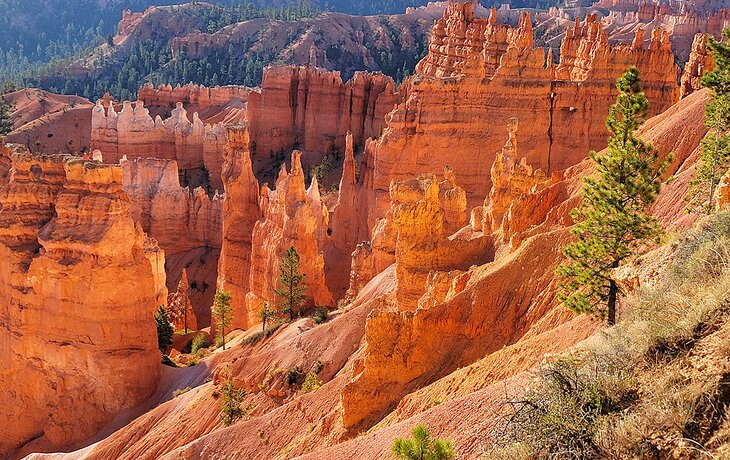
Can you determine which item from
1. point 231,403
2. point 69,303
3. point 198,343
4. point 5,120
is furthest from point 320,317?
point 5,120

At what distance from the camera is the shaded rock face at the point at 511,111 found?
3756 cm

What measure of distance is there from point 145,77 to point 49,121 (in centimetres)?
4547

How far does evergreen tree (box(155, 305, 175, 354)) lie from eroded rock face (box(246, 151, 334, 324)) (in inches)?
143

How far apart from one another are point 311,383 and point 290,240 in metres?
13.0

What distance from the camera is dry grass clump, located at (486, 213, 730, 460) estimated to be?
7398 millimetres

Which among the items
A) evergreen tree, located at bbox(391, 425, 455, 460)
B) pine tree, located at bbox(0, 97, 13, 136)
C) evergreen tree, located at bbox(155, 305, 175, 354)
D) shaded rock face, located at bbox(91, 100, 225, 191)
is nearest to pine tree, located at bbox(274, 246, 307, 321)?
evergreen tree, located at bbox(155, 305, 175, 354)

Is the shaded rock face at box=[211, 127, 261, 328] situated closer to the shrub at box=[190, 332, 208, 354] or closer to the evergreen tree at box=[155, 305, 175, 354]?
the shrub at box=[190, 332, 208, 354]

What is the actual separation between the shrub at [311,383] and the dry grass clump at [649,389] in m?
12.7

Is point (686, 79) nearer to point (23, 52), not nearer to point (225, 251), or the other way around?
point (225, 251)

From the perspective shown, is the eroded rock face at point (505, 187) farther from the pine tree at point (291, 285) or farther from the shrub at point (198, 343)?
the shrub at point (198, 343)

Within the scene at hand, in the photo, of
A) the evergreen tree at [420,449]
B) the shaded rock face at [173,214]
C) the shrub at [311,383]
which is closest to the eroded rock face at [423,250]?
the shrub at [311,383]

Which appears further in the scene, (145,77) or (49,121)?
(145,77)

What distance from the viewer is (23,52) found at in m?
183

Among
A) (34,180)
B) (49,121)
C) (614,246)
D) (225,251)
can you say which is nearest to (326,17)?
(49,121)
